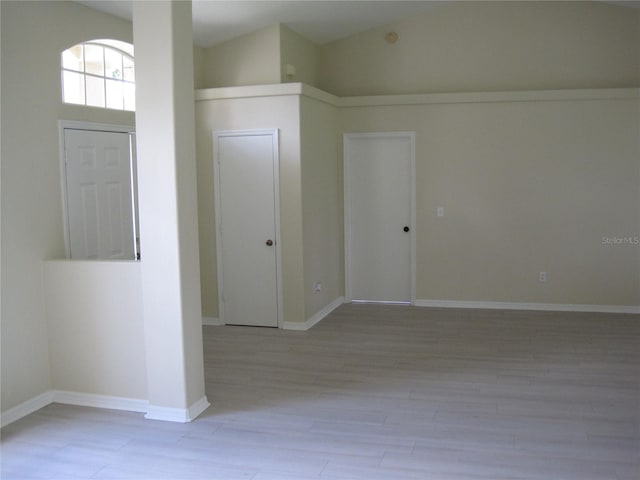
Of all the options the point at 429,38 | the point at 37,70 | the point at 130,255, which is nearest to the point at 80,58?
the point at 37,70

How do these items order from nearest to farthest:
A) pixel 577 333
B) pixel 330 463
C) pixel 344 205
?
pixel 330 463, pixel 577 333, pixel 344 205

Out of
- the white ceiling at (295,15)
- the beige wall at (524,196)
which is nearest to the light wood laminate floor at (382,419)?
the beige wall at (524,196)

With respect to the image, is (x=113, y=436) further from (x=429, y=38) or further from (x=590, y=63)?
(x=590, y=63)

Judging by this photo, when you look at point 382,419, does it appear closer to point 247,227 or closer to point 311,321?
point 311,321

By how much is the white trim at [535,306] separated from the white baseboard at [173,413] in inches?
149

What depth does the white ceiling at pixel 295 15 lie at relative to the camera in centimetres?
577

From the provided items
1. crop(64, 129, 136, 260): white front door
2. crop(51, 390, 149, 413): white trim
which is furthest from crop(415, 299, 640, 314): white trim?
crop(51, 390, 149, 413): white trim

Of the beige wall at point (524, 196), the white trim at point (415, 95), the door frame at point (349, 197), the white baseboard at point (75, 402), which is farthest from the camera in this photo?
the door frame at point (349, 197)

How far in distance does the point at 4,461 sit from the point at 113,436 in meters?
0.61

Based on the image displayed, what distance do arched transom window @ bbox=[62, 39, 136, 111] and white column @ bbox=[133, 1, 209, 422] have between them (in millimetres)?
1041

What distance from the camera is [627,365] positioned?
16.8ft

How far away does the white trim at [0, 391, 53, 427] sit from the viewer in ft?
13.6

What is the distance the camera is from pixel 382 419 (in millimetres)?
4141

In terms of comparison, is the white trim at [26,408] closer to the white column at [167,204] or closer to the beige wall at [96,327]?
the beige wall at [96,327]
